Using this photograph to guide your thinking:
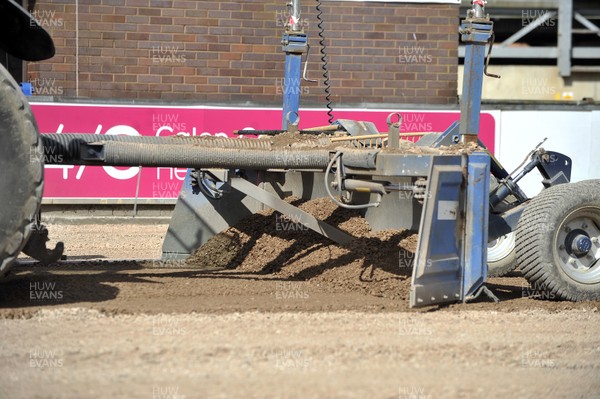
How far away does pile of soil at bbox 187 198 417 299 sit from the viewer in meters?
7.21

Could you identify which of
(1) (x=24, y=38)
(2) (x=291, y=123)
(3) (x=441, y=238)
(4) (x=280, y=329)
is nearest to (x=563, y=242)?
(3) (x=441, y=238)

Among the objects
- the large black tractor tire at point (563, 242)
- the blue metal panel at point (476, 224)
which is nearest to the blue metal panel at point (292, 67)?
the blue metal panel at point (476, 224)

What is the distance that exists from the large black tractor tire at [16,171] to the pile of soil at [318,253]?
2356 mm

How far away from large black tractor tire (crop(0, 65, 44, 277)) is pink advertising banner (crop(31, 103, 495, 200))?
6434mm

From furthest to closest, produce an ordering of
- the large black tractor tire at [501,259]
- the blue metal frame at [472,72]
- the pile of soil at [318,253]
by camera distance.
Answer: the large black tractor tire at [501,259]
the pile of soil at [318,253]
the blue metal frame at [472,72]

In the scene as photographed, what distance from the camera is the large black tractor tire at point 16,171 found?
5.64 meters

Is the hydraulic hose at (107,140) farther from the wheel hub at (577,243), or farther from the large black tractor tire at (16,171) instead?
the wheel hub at (577,243)

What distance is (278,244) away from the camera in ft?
26.8

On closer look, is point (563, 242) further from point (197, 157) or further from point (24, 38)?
point (24, 38)

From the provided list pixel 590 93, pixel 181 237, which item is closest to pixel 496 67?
pixel 590 93

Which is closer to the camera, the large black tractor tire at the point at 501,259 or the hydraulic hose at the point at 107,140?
the hydraulic hose at the point at 107,140

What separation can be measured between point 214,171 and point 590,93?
1189cm

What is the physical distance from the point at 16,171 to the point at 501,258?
4478 mm

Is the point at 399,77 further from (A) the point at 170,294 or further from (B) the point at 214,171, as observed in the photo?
(A) the point at 170,294
